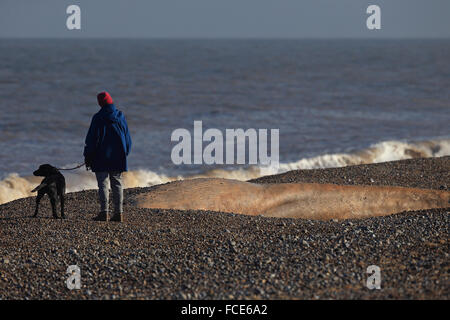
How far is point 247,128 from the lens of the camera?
28328mm

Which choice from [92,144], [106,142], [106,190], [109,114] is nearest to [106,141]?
[106,142]

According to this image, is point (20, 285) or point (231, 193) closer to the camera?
point (20, 285)

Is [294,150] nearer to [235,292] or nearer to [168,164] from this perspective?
[168,164]

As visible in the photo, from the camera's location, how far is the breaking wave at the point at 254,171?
55.3ft

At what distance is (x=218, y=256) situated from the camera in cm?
733

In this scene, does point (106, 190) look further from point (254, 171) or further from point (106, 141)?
point (254, 171)

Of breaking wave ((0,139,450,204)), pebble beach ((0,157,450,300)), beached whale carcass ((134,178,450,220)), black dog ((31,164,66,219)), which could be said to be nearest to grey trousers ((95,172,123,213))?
pebble beach ((0,157,450,300))

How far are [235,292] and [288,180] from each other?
738 cm

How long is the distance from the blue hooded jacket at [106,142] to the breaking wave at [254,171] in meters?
7.85

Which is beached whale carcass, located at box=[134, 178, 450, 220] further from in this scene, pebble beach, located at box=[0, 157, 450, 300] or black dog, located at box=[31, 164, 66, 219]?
black dog, located at box=[31, 164, 66, 219]

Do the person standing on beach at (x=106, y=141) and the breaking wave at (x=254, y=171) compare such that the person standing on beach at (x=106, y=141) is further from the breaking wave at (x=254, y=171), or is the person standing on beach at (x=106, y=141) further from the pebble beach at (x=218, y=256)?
the breaking wave at (x=254, y=171)

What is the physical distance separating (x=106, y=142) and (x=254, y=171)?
34.6ft

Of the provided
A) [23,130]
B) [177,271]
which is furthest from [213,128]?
[177,271]

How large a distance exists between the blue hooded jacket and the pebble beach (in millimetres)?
801
